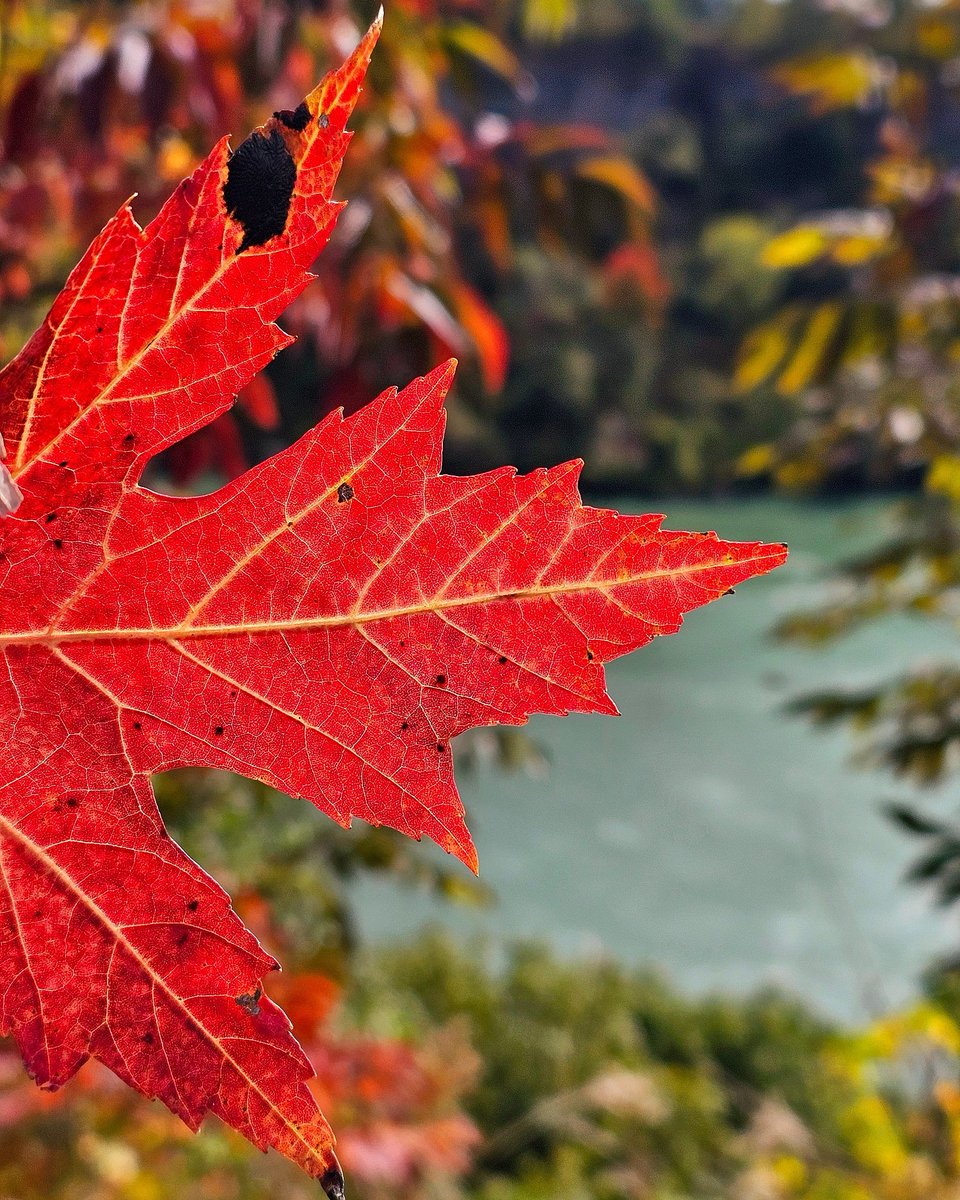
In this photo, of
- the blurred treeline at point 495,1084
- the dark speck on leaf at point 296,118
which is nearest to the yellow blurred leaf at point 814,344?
the blurred treeline at point 495,1084

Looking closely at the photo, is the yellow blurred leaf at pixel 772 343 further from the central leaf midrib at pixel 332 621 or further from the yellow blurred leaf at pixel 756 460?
the central leaf midrib at pixel 332 621

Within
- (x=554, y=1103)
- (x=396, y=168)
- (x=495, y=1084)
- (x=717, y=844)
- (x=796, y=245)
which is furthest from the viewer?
(x=717, y=844)

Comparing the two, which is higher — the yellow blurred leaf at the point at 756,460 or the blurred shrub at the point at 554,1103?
the yellow blurred leaf at the point at 756,460

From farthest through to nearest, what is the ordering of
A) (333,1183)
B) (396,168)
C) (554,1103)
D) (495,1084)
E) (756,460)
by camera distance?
(495,1084) < (554,1103) < (756,460) < (396,168) < (333,1183)

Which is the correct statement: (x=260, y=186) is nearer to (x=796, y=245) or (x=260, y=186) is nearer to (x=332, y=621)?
(x=332, y=621)

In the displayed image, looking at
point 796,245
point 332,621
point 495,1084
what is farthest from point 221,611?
point 495,1084

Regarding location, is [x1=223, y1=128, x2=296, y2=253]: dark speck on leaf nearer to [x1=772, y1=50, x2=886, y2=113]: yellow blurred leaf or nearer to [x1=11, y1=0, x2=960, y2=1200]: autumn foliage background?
[x1=11, y1=0, x2=960, y2=1200]: autumn foliage background

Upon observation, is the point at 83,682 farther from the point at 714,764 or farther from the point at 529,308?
the point at 529,308
